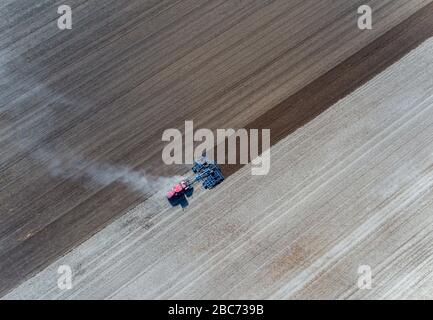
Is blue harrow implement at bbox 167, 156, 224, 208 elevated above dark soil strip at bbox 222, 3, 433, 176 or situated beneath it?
situated beneath

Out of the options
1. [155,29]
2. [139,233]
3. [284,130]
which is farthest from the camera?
[155,29]

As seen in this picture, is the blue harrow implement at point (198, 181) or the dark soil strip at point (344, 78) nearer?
the blue harrow implement at point (198, 181)

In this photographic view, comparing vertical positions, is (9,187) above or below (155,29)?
below

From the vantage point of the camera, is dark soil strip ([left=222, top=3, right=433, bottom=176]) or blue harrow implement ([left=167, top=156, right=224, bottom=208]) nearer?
blue harrow implement ([left=167, top=156, right=224, bottom=208])

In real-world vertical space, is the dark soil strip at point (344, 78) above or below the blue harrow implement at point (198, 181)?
above

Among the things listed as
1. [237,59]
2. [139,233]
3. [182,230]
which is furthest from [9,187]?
[237,59]

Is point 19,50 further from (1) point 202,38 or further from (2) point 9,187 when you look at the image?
(1) point 202,38

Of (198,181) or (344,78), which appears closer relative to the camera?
(198,181)

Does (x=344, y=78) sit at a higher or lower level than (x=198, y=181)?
higher

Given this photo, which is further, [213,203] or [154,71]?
[154,71]

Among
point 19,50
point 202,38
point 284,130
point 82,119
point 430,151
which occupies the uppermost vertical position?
point 19,50

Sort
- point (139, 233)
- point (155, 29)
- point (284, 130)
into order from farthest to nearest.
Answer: point (155, 29), point (284, 130), point (139, 233)
